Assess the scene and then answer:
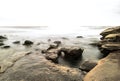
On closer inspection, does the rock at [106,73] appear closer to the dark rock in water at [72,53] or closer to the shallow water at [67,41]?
the shallow water at [67,41]

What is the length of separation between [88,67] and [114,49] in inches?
209

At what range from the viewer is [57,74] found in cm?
1074

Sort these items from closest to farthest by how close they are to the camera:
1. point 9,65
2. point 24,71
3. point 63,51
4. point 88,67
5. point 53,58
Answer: point 24,71, point 88,67, point 9,65, point 53,58, point 63,51

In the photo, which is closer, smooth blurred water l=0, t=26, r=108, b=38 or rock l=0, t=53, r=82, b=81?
rock l=0, t=53, r=82, b=81

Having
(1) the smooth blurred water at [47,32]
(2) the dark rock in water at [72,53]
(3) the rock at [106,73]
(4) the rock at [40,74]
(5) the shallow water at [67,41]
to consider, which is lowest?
(1) the smooth blurred water at [47,32]

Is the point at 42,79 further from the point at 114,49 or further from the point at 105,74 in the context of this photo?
the point at 114,49

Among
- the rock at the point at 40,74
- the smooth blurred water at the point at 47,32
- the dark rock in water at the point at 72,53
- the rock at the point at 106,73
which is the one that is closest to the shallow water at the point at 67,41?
the smooth blurred water at the point at 47,32

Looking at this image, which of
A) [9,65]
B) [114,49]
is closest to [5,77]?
[9,65]

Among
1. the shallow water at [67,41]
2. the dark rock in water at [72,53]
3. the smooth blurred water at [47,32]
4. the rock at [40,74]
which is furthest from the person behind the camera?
the smooth blurred water at [47,32]

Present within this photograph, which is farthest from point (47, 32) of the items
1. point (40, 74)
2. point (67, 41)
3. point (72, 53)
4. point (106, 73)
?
point (106, 73)

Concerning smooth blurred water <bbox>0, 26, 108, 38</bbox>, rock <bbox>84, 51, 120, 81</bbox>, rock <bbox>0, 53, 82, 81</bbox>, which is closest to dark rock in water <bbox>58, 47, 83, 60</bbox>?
rock <bbox>0, 53, 82, 81</bbox>

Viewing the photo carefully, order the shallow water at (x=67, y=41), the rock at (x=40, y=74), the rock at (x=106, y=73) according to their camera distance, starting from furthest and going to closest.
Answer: the shallow water at (x=67, y=41) < the rock at (x=40, y=74) < the rock at (x=106, y=73)

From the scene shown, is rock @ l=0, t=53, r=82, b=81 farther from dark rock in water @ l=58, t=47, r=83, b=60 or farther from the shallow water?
dark rock in water @ l=58, t=47, r=83, b=60

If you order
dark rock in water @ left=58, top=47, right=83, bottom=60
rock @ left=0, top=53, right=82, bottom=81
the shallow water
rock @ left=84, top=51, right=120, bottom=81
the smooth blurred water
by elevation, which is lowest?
the smooth blurred water
